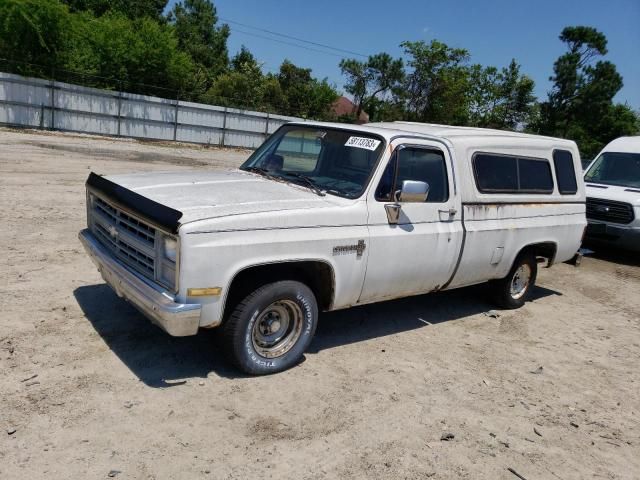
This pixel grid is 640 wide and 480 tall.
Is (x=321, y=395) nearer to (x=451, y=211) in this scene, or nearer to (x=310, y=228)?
(x=310, y=228)

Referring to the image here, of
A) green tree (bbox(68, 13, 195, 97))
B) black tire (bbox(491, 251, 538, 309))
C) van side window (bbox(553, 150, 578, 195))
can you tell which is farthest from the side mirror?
green tree (bbox(68, 13, 195, 97))

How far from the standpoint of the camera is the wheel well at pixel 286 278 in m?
3.97

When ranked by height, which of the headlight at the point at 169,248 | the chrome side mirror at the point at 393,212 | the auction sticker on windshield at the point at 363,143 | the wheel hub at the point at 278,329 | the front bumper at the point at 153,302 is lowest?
the wheel hub at the point at 278,329

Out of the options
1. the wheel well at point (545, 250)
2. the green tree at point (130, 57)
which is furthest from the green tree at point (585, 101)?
the wheel well at point (545, 250)

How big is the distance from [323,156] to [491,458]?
2947mm

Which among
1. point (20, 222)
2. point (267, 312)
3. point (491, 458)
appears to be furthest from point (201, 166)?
point (491, 458)

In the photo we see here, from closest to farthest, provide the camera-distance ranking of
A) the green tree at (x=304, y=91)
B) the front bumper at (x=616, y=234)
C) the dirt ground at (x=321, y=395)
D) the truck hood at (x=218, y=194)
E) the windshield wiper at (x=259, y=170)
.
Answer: the dirt ground at (x=321, y=395) < the truck hood at (x=218, y=194) < the windshield wiper at (x=259, y=170) < the front bumper at (x=616, y=234) < the green tree at (x=304, y=91)

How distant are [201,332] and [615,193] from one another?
8765 millimetres

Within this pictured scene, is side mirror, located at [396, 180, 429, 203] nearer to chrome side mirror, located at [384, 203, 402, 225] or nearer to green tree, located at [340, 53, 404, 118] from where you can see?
chrome side mirror, located at [384, 203, 402, 225]

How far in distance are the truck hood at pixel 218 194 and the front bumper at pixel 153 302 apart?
57 cm

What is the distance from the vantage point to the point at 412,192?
4555 mm

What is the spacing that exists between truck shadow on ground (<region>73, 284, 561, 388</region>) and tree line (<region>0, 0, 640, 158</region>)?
2279 centimetres

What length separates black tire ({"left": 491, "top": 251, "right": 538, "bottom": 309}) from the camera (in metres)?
6.46

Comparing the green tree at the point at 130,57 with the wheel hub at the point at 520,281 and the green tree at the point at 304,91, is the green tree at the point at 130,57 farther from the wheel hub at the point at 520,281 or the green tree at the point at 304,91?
the wheel hub at the point at 520,281
